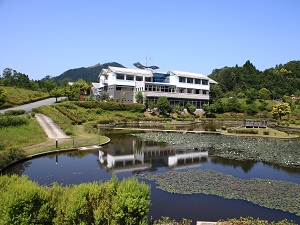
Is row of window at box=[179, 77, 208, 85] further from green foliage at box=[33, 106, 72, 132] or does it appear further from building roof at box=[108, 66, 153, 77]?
green foliage at box=[33, 106, 72, 132]

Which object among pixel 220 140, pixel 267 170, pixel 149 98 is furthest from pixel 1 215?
pixel 149 98

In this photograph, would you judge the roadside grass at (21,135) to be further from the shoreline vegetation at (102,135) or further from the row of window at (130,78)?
the row of window at (130,78)

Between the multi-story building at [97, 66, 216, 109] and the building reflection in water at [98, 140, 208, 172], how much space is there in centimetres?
3626

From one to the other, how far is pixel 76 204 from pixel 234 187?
425 inches

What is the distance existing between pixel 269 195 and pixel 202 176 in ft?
15.0

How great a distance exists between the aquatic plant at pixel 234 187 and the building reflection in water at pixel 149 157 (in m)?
2.61

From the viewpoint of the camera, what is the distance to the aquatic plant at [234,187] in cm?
1363

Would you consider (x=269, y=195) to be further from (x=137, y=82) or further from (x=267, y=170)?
(x=137, y=82)

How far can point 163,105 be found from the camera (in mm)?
60062

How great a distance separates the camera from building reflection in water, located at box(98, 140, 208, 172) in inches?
816

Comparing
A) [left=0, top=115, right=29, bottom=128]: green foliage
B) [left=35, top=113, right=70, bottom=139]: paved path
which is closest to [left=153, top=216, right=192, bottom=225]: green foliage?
[left=35, top=113, right=70, bottom=139]: paved path

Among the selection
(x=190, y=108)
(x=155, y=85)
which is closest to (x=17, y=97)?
(x=155, y=85)

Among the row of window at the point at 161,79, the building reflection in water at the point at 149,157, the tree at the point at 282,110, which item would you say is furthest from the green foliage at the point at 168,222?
the tree at the point at 282,110

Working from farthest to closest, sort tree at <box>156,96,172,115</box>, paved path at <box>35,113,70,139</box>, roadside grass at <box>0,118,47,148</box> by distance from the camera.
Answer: tree at <box>156,96,172,115</box> → paved path at <box>35,113,70,139</box> → roadside grass at <box>0,118,47,148</box>
